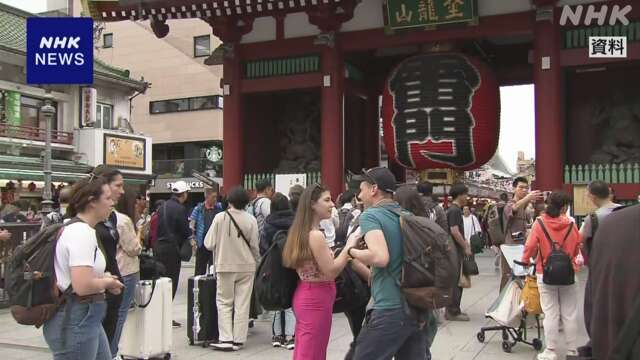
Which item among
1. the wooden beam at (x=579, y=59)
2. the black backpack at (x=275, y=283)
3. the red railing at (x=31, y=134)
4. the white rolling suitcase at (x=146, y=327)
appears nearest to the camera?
the black backpack at (x=275, y=283)

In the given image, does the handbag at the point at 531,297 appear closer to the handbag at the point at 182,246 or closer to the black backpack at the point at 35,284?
the handbag at the point at 182,246

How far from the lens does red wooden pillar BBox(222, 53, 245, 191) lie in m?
14.8

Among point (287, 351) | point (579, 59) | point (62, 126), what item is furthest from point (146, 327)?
point (62, 126)

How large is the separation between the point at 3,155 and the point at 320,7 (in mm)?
15647

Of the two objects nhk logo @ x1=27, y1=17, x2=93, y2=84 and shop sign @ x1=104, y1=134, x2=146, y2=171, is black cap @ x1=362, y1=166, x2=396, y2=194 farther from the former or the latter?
shop sign @ x1=104, y1=134, x2=146, y2=171

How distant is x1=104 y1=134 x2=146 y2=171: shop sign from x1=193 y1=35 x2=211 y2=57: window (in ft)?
26.9

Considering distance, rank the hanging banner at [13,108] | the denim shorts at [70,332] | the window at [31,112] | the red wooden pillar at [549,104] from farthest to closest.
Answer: the window at [31,112], the hanging banner at [13,108], the red wooden pillar at [549,104], the denim shorts at [70,332]

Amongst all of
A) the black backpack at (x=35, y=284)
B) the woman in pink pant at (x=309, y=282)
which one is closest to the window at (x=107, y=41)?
the woman in pink pant at (x=309, y=282)

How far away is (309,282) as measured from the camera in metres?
4.46

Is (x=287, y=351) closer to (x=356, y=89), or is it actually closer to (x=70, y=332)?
(x=70, y=332)

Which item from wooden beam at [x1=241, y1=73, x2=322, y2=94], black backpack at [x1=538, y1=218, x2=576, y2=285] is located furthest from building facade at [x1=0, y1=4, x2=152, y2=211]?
black backpack at [x1=538, y1=218, x2=576, y2=285]

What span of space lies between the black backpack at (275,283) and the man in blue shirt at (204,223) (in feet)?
16.8

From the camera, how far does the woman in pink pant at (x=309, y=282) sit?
4.40 m

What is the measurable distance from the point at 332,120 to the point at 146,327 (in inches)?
320
